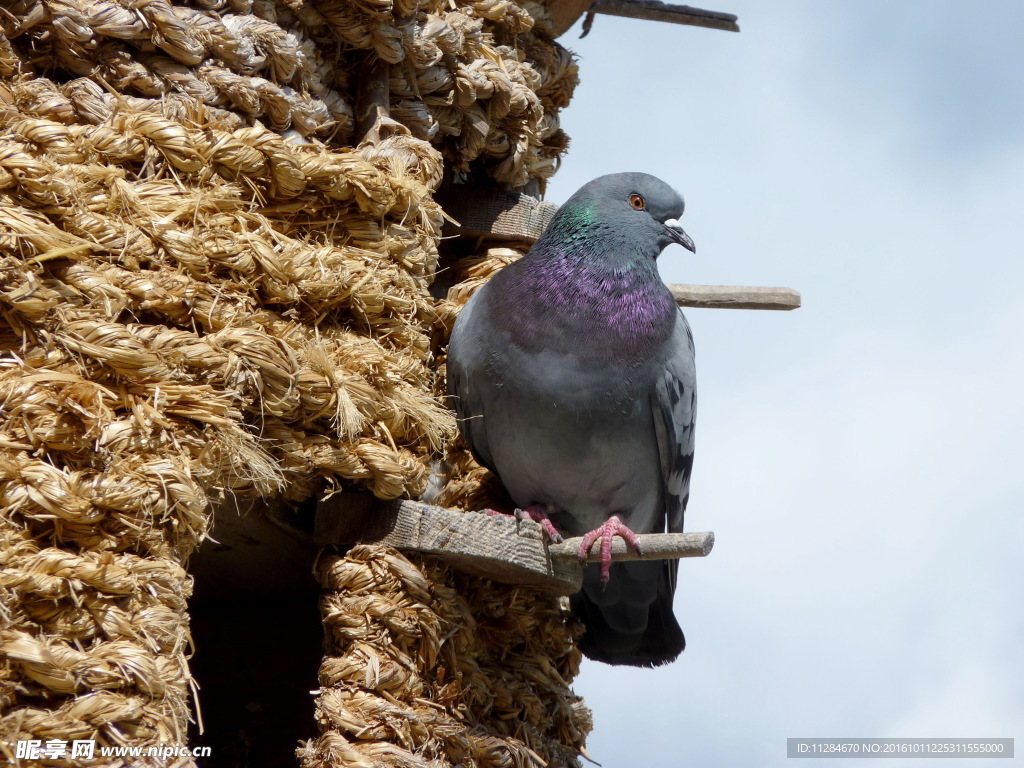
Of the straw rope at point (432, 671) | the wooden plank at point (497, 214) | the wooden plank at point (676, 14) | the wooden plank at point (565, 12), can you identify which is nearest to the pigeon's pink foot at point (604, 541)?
the straw rope at point (432, 671)

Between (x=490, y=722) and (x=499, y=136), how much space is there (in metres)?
2.01

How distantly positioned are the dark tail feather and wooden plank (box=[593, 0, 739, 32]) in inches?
99.8

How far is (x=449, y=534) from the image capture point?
3.59 metres

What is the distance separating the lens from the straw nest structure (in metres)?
2.69

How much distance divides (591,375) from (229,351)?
126cm

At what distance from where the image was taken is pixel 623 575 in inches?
170

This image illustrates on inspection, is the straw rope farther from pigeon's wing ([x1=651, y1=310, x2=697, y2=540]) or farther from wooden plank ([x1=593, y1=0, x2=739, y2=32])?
wooden plank ([x1=593, y1=0, x2=739, y2=32])

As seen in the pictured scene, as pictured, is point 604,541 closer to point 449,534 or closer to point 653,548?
point 653,548

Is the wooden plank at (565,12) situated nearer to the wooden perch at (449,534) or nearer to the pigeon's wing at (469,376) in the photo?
the pigeon's wing at (469,376)

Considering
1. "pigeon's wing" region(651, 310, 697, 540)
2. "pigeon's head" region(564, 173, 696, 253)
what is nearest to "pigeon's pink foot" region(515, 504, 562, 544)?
"pigeon's wing" region(651, 310, 697, 540)

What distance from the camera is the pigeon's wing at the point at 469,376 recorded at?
13.2ft

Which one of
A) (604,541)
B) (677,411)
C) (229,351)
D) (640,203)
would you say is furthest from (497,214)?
(229,351)

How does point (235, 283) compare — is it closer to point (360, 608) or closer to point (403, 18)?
point (360, 608)

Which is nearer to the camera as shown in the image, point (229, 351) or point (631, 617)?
point (229, 351)
